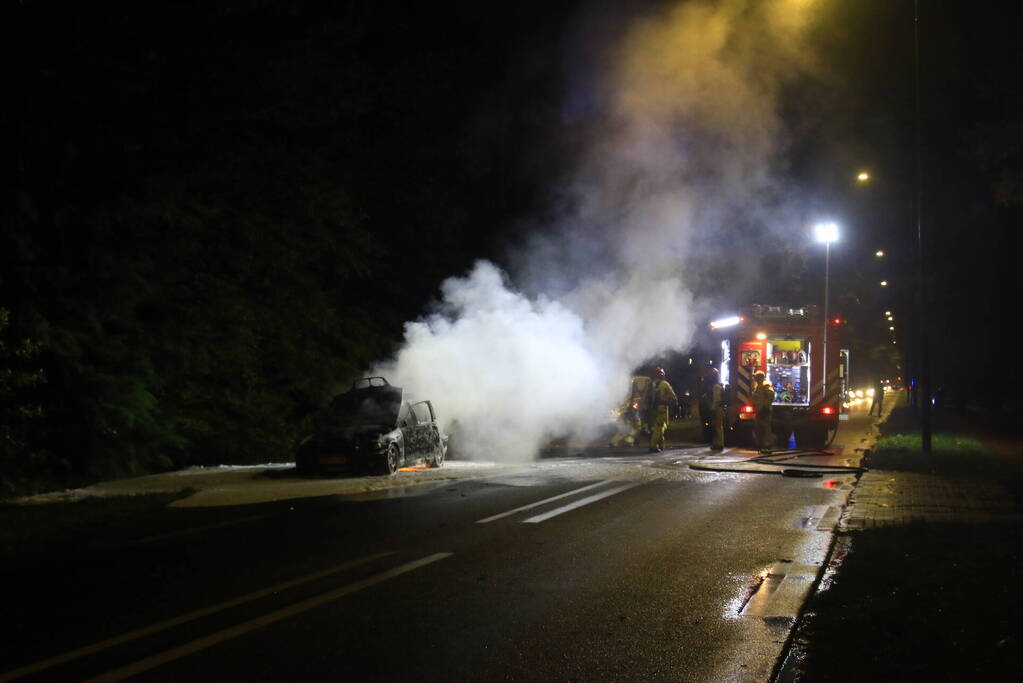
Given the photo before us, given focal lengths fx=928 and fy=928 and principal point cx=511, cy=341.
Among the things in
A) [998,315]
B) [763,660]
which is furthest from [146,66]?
[998,315]

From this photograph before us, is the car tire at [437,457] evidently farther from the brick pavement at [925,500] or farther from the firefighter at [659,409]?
the brick pavement at [925,500]

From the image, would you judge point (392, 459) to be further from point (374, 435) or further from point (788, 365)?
point (788, 365)

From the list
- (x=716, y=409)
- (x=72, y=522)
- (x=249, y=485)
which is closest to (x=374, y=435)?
(x=249, y=485)

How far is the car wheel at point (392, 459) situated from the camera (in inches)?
623

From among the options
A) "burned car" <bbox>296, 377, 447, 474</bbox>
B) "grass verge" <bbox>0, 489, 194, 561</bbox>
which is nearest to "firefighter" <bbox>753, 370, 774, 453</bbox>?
"burned car" <bbox>296, 377, 447, 474</bbox>

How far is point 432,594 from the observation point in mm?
6980

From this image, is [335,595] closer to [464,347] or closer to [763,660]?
[763,660]

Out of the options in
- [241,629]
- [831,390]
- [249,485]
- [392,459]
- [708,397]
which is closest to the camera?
[241,629]

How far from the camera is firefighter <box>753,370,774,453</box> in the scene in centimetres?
2064

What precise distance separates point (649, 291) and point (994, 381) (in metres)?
35.0

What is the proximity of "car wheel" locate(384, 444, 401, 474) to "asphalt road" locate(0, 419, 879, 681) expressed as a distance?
11.3 feet

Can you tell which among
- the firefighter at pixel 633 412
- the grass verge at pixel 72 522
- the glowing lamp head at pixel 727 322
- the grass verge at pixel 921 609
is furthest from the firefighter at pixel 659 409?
the grass verge at pixel 921 609

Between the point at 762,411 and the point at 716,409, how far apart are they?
1321 millimetres

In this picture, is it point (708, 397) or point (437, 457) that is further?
point (708, 397)
